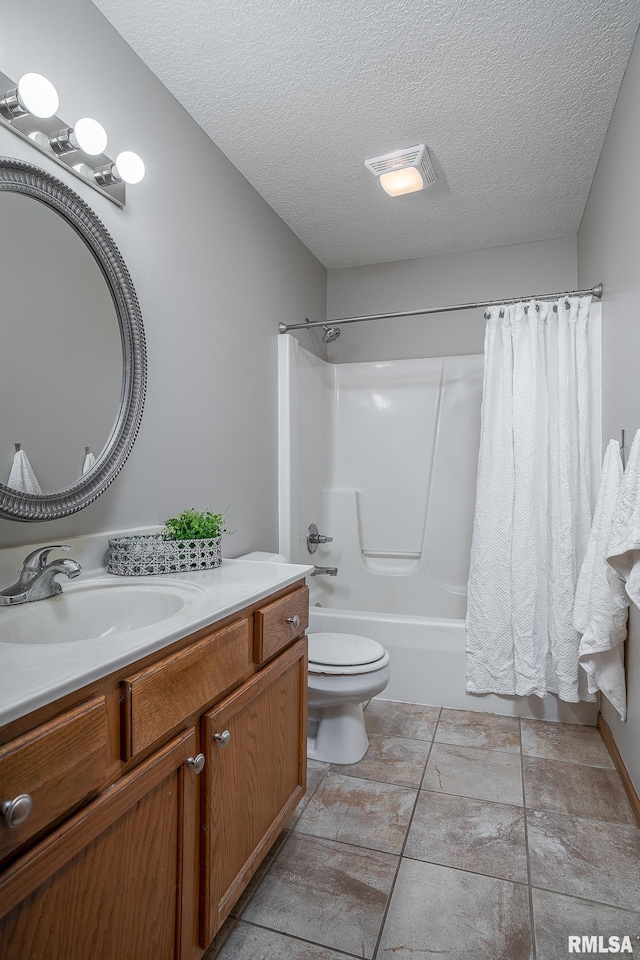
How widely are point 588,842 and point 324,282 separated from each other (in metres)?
3.08

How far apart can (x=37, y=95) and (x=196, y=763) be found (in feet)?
4.90

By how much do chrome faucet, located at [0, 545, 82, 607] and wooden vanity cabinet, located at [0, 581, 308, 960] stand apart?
36 centimetres

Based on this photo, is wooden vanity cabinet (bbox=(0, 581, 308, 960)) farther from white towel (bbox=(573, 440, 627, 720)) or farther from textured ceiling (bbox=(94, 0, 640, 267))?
textured ceiling (bbox=(94, 0, 640, 267))

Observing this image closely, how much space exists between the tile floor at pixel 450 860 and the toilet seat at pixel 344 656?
0.37 metres

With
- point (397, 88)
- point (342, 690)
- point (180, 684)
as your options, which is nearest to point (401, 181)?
point (397, 88)

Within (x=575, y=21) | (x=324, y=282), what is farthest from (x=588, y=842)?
(x=324, y=282)

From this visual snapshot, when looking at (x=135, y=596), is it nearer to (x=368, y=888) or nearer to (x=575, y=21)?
(x=368, y=888)

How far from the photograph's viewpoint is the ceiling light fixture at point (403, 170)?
A: 2234 mm

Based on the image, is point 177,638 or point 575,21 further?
point 575,21

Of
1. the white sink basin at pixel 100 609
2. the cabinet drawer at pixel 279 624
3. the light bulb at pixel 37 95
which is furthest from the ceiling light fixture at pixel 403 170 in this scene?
the white sink basin at pixel 100 609

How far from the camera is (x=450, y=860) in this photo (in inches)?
60.3

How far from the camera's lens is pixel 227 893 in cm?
117

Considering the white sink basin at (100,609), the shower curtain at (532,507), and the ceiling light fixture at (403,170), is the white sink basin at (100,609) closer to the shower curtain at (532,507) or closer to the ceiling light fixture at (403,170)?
the shower curtain at (532,507)

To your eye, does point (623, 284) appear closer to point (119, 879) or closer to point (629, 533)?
point (629, 533)
